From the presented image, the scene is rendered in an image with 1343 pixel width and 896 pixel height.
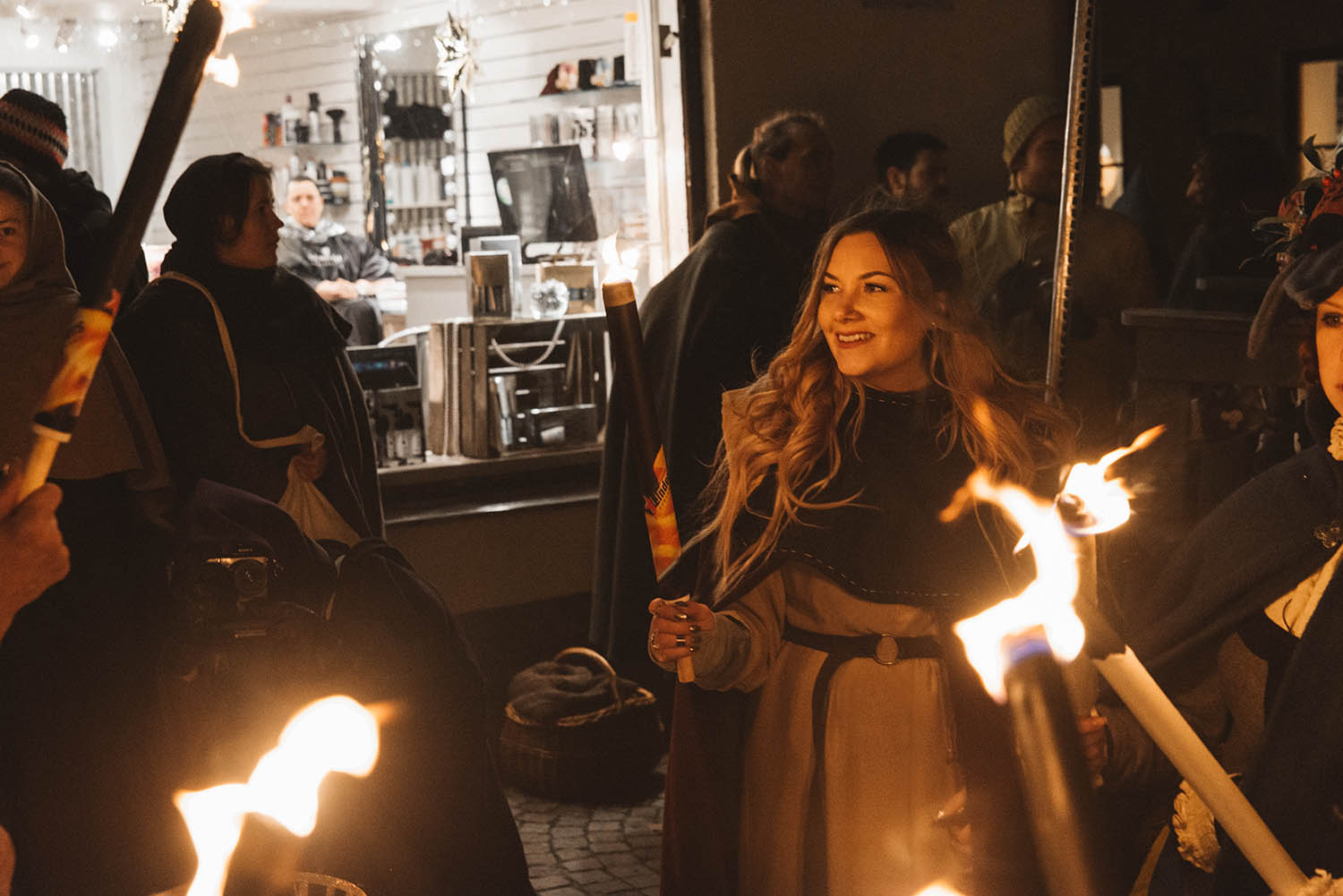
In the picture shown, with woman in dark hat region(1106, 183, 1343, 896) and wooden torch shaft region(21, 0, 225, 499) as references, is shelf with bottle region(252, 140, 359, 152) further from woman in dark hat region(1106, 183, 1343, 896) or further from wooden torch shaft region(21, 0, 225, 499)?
wooden torch shaft region(21, 0, 225, 499)

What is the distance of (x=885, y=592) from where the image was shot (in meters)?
2.85

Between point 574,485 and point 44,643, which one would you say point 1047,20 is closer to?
point 574,485

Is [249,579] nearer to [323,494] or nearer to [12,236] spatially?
[12,236]

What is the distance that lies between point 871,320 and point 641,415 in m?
1.23

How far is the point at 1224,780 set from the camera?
1.36 meters

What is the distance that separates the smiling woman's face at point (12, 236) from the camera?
3.39 m

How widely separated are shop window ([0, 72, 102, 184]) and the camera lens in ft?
22.8

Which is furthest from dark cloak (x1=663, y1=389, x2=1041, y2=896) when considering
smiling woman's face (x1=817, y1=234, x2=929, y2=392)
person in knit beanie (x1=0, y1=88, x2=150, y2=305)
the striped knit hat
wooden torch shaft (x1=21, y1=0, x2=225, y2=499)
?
the striped knit hat

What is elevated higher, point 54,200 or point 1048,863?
point 54,200

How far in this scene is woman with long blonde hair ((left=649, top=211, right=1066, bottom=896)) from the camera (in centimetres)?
281

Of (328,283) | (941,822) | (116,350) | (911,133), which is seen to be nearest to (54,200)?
(116,350)

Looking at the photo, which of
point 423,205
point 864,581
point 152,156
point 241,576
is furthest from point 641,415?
point 423,205

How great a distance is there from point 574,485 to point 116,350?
3277 millimetres

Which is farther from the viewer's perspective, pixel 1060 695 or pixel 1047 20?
pixel 1047 20
